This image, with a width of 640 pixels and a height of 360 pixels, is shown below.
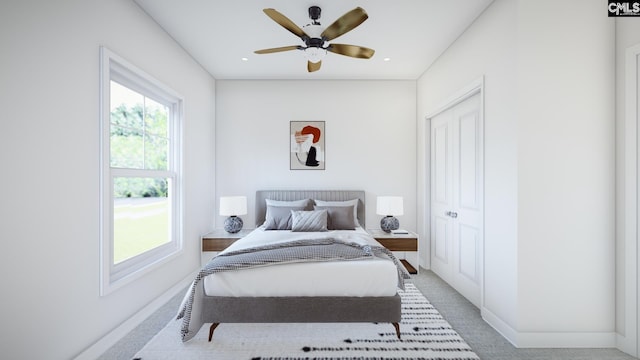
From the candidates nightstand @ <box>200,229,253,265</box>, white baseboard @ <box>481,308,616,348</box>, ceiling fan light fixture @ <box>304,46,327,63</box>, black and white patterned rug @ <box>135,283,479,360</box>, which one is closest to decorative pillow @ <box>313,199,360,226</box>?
nightstand @ <box>200,229,253,265</box>

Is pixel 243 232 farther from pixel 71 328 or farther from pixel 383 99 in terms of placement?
pixel 383 99

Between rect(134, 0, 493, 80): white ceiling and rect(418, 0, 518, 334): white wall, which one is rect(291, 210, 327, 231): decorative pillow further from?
rect(134, 0, 493, 80): white ceiling

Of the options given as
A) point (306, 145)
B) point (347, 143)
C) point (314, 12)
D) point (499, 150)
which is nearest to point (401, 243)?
point (347, 143)

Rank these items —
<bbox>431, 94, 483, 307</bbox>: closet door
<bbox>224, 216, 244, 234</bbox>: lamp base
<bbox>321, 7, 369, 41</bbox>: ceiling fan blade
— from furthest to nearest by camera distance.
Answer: <bbox>224, 216, 244, 234</bbox>: lamp base → <bbox>431, 94, 483, 307</bbox>: closet door → <bbox>321, 7, 369, 41</bbox>: ceiling fan blade

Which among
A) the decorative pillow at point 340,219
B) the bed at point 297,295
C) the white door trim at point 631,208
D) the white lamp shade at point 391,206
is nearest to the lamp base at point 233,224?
the decorative pillow at point 340,219

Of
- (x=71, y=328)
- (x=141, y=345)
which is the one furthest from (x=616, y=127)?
(x=71, y=328)

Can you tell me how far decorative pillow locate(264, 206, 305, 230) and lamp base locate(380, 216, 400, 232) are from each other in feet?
4.17

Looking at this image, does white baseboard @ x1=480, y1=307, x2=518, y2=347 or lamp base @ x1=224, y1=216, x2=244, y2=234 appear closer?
white baseboard @ x1=480, y1=307, x2=518, y2=347

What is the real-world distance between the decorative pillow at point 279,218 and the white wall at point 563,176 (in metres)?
2.56

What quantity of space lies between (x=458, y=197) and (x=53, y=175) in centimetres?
370

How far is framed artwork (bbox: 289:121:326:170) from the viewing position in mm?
4684

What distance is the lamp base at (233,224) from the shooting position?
14.1 ft

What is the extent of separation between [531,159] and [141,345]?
335 centimetres

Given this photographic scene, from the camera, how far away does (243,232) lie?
14.4ft
